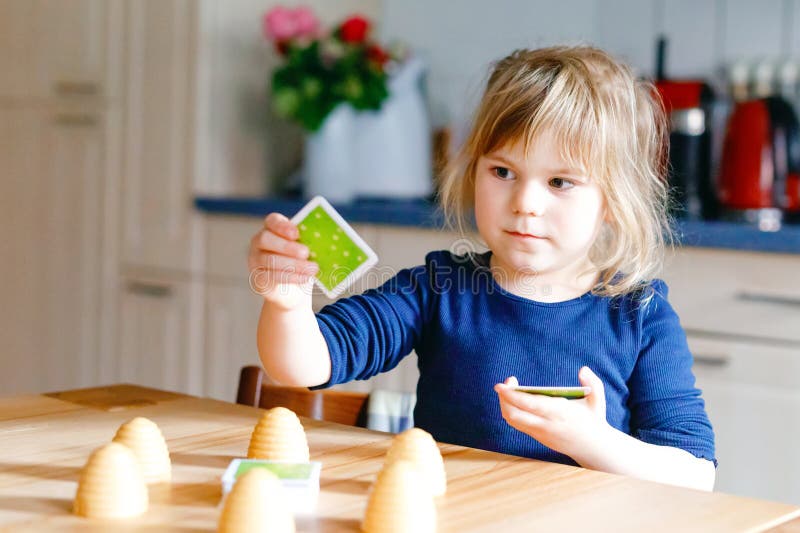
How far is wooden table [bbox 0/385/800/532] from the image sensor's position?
28.2 inches

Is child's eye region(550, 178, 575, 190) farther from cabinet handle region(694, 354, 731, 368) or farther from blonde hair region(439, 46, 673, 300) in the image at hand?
cabinet handle region(694, 354, 731, 368)

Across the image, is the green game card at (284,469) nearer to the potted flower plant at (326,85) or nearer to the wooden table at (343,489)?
the wooden table at (343,489)

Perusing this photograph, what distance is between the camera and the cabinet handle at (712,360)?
1.98m

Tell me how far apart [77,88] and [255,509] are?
2455mm

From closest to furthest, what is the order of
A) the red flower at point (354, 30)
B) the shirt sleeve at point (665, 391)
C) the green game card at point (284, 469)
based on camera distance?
1. the green game card at point (284, 469)
2. the shirt sleeve at point (665, 391)
3. the red flower at point (354, 30)

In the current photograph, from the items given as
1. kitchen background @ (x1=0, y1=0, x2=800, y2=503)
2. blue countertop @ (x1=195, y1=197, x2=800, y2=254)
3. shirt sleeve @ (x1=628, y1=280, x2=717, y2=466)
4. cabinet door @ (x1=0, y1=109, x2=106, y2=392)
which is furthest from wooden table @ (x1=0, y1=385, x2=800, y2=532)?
cabinet door @ (x1=0, y1=109, x2=106, y2=392)

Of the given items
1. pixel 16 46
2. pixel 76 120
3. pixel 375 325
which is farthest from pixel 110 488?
pixel 16 46

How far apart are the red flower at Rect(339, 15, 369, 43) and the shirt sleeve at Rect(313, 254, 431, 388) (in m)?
1.39

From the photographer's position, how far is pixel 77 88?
113 inches

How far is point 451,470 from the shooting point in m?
0.87

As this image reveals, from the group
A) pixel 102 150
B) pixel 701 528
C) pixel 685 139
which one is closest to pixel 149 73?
pixel 102 150

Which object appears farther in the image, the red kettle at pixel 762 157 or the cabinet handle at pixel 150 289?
the cabinet handle at pixel 150 289

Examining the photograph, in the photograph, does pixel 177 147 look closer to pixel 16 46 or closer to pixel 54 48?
pixel 54 48

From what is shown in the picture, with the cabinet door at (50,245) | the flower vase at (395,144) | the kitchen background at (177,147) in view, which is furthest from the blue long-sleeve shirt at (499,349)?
the cabinet door at (50,245)
